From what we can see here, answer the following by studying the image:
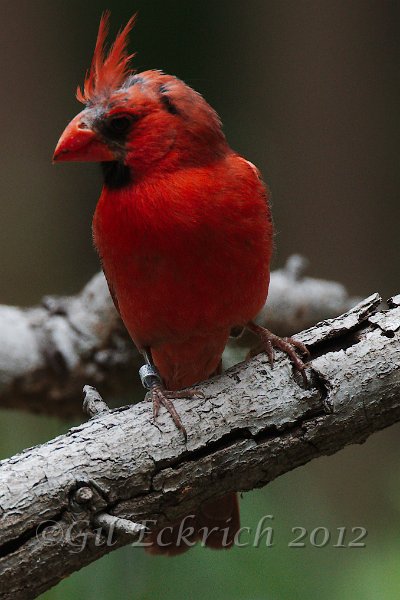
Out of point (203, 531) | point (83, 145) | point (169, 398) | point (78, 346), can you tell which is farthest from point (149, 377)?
point (78, 346)

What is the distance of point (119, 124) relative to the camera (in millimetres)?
2824

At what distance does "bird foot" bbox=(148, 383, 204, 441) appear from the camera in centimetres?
265

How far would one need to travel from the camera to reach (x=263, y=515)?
322 cm

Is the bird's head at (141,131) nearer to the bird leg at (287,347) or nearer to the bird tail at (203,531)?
the bird leg at (287,347)

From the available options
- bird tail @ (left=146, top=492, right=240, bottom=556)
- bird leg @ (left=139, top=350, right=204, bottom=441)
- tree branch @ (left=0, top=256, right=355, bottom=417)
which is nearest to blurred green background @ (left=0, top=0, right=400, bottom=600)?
tree branch @ (left=0, top=256, right=355, bottom=417)

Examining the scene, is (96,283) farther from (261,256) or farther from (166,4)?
(166,4)

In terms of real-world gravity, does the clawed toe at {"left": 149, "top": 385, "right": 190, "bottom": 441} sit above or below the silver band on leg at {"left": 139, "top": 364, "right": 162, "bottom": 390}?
below

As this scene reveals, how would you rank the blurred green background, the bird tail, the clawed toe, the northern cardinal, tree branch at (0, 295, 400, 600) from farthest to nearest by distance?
the blurred green background → the bird tail → the northern cardinal → the clawed toe → tree branch at (0, 295, 400, 600)

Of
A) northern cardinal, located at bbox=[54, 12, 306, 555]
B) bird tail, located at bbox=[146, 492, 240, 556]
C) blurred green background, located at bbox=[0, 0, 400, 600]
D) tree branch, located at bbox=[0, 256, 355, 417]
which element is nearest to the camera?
northern cardinal, located at bbox=[54, 12, 306, 555]

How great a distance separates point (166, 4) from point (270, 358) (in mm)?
3467

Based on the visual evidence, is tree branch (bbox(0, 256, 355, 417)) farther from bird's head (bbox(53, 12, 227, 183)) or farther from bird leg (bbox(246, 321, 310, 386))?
bird's head (bbox(53, 12, 227, 183))

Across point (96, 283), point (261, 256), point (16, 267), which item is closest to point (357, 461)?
point (96, 283)

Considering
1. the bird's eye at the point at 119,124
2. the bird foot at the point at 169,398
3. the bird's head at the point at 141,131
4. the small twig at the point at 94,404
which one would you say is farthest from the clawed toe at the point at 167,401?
the bird's eye at the point at 119,124

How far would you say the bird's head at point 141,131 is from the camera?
2809 mm
